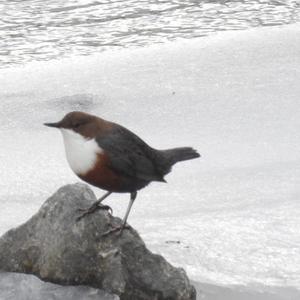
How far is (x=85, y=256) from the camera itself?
3186 mm

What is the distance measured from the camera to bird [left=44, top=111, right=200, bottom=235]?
3.06 meters

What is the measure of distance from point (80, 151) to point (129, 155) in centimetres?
24

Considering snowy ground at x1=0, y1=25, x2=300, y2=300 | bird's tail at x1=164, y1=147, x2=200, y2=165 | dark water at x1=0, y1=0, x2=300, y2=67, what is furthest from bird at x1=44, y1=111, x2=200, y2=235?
dark water at x1=0, y1=0, x2=300, y2=67

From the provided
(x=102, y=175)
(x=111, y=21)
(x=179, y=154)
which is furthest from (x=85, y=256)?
(x=111, y=21)

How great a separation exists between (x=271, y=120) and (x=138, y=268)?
2258 mm

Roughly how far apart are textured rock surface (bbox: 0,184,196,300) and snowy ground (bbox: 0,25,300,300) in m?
0.28

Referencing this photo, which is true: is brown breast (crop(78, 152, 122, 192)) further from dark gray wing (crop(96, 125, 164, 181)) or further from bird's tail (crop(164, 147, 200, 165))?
bird's tail (crop(164, 147, 200, 165))

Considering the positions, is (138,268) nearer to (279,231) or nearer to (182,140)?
(279,231)

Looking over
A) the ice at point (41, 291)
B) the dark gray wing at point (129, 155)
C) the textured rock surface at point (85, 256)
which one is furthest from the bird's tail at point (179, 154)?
the ice at point (41, 291)

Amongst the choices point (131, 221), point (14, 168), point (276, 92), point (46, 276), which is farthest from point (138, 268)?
point (276, 92)

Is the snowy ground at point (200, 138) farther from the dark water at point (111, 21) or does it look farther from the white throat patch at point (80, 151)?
the white throat patch at point (80, 151)

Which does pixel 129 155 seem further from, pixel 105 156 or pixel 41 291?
pixel 41 291

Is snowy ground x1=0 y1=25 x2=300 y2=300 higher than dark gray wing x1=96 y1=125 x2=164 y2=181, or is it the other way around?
dark gray wing x1=96 y1=125 x2=164 y2=181

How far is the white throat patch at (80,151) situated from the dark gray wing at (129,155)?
39 millimetres
